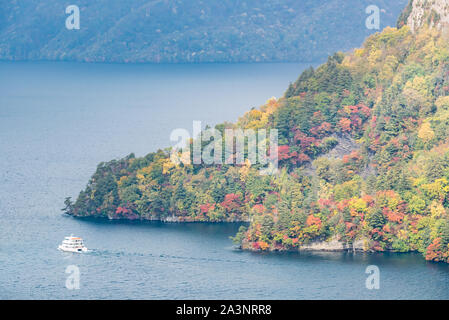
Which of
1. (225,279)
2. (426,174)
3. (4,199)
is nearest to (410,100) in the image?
(426,174)

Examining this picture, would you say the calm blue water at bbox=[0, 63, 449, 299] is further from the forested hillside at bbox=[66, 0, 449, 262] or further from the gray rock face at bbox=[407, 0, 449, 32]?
the gray rock face at bbox=[407, 0, 449, 32]

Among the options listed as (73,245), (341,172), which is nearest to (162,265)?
(73,245)

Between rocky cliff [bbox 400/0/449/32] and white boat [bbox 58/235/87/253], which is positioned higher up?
rocky cliff [bbox 400/0/449/32]

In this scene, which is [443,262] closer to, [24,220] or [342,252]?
[342,252]

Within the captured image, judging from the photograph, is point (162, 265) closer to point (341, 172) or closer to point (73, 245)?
point (73, 245)

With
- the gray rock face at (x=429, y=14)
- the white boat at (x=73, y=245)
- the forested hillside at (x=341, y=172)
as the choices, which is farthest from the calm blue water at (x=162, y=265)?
the gray rock face at (x=429, y=14)

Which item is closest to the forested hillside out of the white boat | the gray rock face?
the gray rock face
